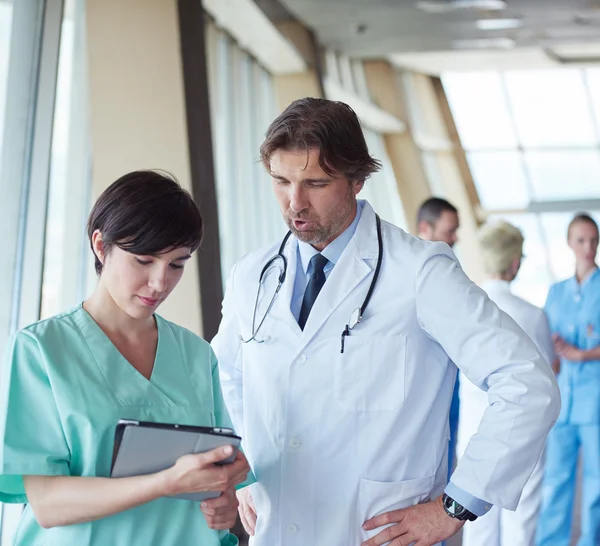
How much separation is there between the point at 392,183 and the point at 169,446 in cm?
810

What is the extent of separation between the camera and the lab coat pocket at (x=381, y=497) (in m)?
1.53

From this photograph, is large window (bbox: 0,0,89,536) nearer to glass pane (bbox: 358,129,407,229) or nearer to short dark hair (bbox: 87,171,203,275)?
short dark hair (bbox: 87,171,203,275)

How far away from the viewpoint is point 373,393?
1548 mm

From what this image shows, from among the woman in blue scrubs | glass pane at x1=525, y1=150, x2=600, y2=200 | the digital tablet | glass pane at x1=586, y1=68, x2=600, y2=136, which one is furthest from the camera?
glass pane at x1=525, y1=150, x2=600, y2=200

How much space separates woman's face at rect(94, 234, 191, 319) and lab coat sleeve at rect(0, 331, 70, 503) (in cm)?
16

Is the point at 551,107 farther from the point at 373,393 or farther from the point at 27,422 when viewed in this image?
the point at 27,422

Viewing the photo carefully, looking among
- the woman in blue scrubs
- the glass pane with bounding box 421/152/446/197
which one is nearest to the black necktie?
the woman in blue scrubs

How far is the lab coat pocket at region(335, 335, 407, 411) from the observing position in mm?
1546

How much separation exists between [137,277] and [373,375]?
51 cm

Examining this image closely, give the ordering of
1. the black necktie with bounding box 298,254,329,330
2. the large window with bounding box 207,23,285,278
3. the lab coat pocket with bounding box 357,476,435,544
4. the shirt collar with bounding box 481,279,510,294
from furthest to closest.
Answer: the large window with bounding box 207,23,285,278
the shirt collar with bounding box 481,279,510,294
the black necktie with bounding box 298,254,329,330
the lab coat pocket with bounding box 357,476,435,544

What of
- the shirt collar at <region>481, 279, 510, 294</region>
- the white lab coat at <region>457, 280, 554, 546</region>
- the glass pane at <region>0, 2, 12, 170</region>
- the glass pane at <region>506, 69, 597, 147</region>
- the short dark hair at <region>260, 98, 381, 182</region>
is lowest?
the white lab coat at <region>457, 280, 554, 546</region>

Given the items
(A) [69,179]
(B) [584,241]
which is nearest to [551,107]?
(B) [584,241]

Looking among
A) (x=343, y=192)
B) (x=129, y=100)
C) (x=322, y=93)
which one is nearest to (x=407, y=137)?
(x=322, y=93)

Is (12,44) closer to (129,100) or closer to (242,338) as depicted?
(129,100)
